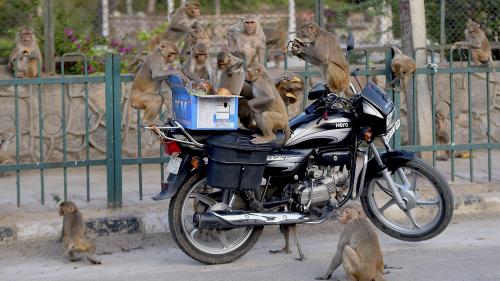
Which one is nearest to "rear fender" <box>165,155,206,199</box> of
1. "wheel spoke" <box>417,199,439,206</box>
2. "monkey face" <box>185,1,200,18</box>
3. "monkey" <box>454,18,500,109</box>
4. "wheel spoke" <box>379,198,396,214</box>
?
"wheel spoke" <box>379,198,396,214</box>

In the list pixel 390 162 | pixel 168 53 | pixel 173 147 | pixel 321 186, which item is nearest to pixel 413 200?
pixel 390 162

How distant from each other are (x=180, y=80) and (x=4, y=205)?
8.01 feet

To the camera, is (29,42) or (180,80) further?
(29,42)

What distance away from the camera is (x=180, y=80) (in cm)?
688

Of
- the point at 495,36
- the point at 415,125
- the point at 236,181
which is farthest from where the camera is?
the point at 495,36

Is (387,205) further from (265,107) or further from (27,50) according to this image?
(27,50)

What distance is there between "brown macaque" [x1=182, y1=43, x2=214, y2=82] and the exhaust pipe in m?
1.12

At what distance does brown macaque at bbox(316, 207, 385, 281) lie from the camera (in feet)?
19.4

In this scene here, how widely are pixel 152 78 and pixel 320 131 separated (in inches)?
52.7

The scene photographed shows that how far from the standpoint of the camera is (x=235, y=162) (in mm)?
6711

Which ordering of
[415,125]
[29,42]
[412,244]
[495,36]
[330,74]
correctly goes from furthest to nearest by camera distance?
[495,36], [29,42], [415,125], [330,74], [412,244]

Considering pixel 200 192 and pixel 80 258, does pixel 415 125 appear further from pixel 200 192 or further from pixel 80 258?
pixel 80 258

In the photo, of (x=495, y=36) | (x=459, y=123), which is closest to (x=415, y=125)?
(x=459, y=123)

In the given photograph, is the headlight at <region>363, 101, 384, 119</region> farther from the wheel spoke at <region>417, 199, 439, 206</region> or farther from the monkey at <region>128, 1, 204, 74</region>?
the monkey at <region>128, 1, 204, 74</region>
